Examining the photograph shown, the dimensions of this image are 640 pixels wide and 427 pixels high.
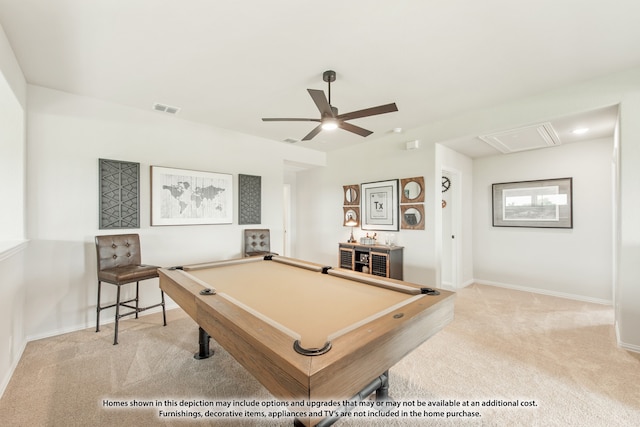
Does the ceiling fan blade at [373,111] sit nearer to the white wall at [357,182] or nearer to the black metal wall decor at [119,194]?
the white wall at [357,182]

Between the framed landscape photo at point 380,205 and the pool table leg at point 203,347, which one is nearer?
the pool table leg at point 203,347

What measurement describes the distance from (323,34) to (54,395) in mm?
3203

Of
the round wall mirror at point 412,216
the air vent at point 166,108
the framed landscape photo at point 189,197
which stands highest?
the air vent at point 166,108

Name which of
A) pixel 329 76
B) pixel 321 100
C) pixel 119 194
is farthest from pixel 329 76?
pixel 119 194

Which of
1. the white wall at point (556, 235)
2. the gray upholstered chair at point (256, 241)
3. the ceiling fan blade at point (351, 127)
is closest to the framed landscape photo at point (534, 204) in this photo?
the white wall at point (556, 235)

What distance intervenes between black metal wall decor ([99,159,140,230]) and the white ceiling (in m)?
0.78

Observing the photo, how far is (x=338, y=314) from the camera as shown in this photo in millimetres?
1425

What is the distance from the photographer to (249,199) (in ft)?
14.4

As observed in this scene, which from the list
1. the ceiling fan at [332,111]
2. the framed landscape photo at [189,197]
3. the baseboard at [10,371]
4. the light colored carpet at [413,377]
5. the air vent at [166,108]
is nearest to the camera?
the light colored carpet at [413,377]

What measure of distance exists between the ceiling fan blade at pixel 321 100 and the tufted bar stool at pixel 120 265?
239 cm

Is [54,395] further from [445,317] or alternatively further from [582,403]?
[582,403]

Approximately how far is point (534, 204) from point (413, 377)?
379cm

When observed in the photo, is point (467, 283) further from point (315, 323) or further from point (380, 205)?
point (315, 323)

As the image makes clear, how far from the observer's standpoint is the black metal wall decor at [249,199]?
4.29 m
